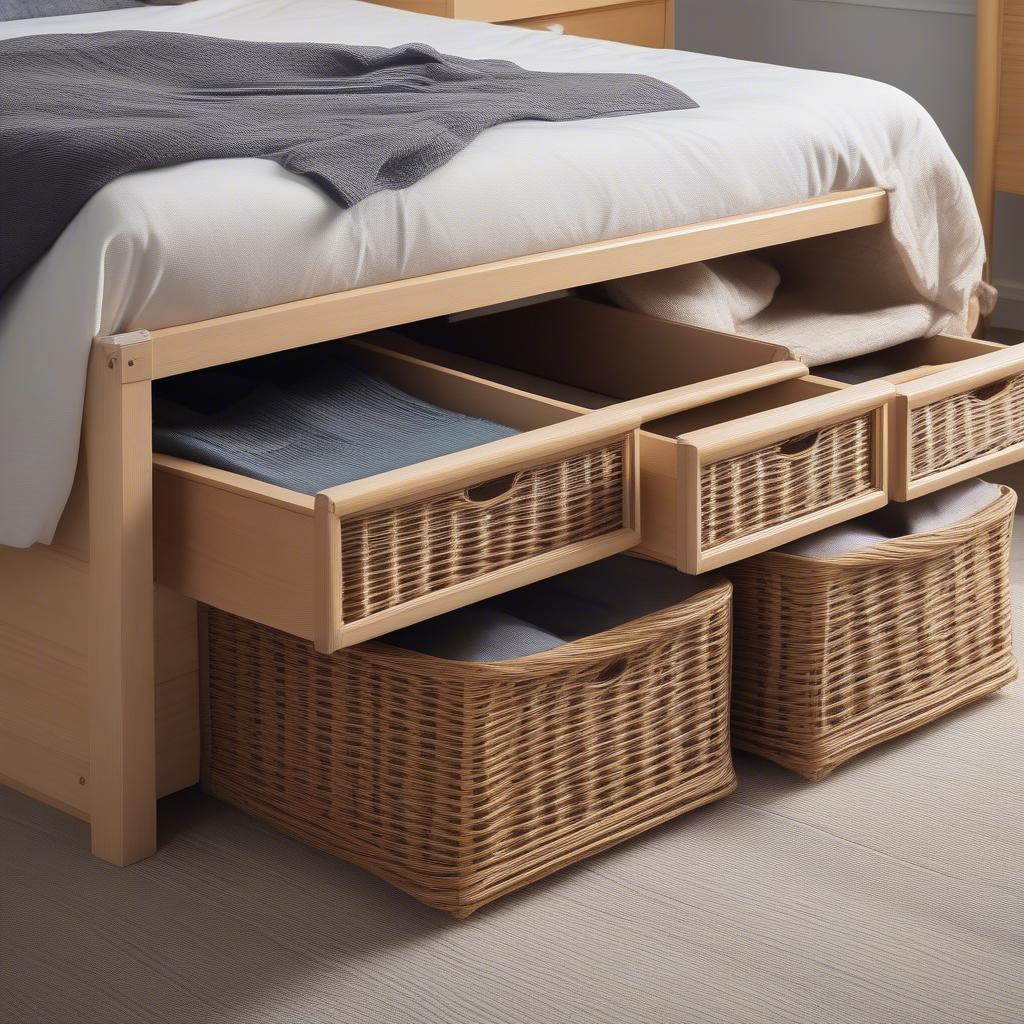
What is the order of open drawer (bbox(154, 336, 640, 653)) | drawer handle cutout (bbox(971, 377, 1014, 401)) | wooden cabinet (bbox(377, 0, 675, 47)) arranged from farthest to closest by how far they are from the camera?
wooden cabinet (bbox(377, 0, 675, 47))
drawer handle cutout (bbox(971, 377, 1014, 401))
open drawer (bbox(154, 336, 640, 653))

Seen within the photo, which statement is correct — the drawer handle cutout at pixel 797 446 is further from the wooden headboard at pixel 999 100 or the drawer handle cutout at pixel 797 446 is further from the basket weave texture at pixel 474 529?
the wooden headboard at pixel 999 100

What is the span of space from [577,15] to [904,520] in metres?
2.00

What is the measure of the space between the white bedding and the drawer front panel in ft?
2.52

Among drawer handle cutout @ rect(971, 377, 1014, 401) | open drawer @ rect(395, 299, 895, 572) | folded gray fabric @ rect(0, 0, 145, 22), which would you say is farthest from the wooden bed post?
folded gray fabric @ rect(0, 0, 145, 22)

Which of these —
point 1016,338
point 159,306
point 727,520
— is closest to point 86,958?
point 159,306

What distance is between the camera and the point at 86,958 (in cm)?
138

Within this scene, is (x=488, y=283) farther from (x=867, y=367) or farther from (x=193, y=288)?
(x=867, y=367)

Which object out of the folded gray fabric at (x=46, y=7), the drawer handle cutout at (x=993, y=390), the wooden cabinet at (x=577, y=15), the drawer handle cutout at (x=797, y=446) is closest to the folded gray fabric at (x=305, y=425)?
the drawer handle cutout at (x=797, y=446)

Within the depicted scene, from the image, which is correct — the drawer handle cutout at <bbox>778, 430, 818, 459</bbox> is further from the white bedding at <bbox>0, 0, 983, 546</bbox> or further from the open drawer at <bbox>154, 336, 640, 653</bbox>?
the white bedding at <bbox>0, 0, 983, 546</bbox>

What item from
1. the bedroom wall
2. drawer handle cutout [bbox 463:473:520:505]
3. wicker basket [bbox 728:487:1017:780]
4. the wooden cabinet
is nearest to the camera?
drawer handle cutout [bbox 463:473:520:505]

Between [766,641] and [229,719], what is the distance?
1.92 feet

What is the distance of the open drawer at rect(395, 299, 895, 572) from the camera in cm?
152

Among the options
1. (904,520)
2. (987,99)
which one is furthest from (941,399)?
(987,99)

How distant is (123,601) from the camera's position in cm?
144
